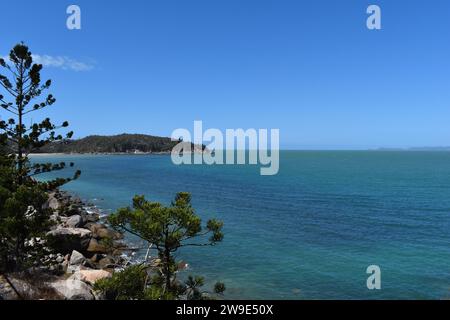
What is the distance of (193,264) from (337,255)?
1377 cm

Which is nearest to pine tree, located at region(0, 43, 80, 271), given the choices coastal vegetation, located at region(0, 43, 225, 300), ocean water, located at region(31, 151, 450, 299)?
coastal vegetation, located at region(0, 43, 225, 300)

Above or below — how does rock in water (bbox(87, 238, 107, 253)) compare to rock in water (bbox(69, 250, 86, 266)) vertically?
Result: below

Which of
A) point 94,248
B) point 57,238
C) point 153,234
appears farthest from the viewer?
point 94,248

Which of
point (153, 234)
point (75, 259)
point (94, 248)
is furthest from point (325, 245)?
point (153, 234)

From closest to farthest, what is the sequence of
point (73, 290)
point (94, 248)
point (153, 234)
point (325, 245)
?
1. point (153, 234)
2. point (73, 290)
3. point (94, 248)
4. point (325, 245)

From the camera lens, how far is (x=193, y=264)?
34.4 meters

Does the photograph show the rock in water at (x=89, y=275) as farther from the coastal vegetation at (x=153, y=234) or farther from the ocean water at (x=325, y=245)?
the coastal vegetation at (x=153, y=234)

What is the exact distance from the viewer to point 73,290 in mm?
19031

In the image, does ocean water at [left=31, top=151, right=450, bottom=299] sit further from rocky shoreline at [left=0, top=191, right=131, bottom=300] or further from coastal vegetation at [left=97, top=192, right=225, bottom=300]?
coastal vegetation at [left=97, top=192, right=225, bottom=300]

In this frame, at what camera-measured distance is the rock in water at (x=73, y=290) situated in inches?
738

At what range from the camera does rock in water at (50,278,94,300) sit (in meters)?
18.8

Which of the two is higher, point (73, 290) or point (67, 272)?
point (73, 290)

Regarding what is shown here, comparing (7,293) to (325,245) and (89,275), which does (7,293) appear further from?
(325,245)
